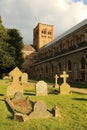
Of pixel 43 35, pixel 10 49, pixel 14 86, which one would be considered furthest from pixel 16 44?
pixel 43 35

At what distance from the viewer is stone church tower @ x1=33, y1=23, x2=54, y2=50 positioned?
78375 millimetres

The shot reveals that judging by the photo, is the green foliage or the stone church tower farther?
the stone church tower

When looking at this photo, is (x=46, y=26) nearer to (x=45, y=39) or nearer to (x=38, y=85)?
(x=45, y=39)

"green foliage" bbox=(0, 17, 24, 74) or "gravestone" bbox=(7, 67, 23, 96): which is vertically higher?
"green foliage" bbox=(0, 17, 24, 74)

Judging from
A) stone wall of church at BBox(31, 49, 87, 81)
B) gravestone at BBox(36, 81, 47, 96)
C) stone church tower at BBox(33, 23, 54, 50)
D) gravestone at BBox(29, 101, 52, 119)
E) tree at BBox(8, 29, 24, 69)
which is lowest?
gravestone at BBox(29, 101, 52, 119)

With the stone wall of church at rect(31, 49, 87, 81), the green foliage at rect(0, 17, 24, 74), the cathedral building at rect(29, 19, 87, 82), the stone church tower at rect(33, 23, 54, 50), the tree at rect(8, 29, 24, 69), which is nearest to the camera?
the stone wall of church at rect(31, 49, 87, 81)

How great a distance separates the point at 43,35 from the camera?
3125 inches

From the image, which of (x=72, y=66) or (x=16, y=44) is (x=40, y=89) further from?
(x=16, y=44)

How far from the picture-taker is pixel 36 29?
82062 millimetres

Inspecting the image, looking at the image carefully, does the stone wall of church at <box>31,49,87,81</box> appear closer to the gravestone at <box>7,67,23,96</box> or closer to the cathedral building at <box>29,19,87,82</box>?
the cathedral building at <box>29,19,87,82</box>

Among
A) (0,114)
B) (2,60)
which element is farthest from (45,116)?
(2,60)

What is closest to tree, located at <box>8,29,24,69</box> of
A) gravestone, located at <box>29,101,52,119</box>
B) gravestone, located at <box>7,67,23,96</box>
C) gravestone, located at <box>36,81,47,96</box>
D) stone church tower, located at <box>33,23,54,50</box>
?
gravestone, located at <box>7,67,23,96</box>

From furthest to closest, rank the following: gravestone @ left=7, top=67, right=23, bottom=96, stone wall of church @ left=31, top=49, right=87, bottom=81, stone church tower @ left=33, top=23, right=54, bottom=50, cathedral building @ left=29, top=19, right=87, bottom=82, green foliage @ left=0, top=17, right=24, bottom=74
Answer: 1. stone church tower @ left=33, top=23, right=54, bottom=50
2. green foliage @ left=0, top=17, right=24, bottom=74
3. cathedral building @ left=29, top=19, right=87, bottom=82
4. stone wall of church @ left=31, top=49, right=87, bottom=81
5. gravestone @ left=7, top=67, right=23, bottom=96

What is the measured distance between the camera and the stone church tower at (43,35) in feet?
257
